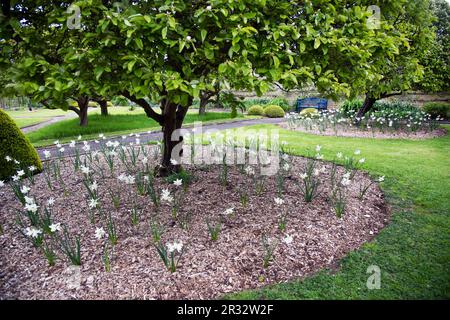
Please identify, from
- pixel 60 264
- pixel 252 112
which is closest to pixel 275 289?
pixel 60 264

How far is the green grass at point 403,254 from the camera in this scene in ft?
11.1

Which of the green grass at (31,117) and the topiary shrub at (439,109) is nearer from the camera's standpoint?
the topiary shrub at (439,109)

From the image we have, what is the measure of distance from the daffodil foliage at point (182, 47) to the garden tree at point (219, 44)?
0.01 meters

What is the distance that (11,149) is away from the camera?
6527 millimetres

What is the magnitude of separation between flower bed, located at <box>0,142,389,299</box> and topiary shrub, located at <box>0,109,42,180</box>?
1.48ft

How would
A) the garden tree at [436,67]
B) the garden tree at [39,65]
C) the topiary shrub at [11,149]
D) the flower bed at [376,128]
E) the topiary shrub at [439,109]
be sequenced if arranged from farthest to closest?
the topiary shrub at [439,109]
the garden tree at [436,67]
the flower bed at [376,128]
the topiary shrub at [11,149]
the garden tree at [39,65]

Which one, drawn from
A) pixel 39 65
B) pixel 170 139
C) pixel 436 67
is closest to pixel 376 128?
pixel 436 67

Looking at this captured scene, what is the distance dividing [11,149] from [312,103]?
Result: 26.6 m

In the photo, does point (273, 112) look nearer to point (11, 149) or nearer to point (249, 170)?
point (249, 170)

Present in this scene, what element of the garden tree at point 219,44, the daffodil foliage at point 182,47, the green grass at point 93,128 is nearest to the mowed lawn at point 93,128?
the green grass at point 93,128

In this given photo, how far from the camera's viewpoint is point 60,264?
152 inches

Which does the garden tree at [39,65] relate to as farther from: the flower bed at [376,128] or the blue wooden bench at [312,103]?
Result: the blue wooden bench at [312,103]

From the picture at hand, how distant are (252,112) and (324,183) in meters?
20.9
